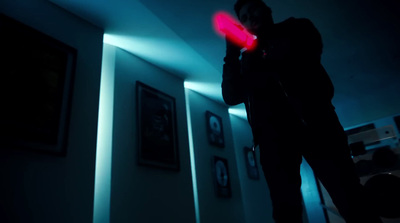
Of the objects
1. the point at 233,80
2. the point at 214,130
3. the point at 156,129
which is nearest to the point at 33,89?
the point at 156,129

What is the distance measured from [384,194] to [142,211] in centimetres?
201

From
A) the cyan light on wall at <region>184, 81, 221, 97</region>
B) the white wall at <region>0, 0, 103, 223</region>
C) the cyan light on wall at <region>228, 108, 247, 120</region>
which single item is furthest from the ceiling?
the cyan light on wall at <region>228, 108, 247, 120</region>

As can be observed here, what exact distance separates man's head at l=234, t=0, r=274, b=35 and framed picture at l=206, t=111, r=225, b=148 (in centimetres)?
235

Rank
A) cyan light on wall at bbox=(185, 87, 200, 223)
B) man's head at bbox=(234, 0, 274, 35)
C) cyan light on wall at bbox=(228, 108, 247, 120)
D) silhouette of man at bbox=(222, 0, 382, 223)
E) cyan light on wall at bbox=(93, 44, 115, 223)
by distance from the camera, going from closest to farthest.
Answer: silhouette of man at bbox=(222, 0, 382, 223) → man's head at bbox=(234, 0, 274, 35) → cyan light on wall at bbox=(93, 44, 115, 223) → cyan light on wall at bbox=(185, 87, 200, 223) → cyan light on wall at bbox=(228, 108, 247, 120)

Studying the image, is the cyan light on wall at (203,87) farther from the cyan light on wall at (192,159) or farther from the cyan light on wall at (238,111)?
the cyan light on wall at (238,111)

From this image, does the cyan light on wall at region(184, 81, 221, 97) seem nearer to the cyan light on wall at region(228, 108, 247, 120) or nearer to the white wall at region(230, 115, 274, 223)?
the cyan light on wall at region(228, 108, 247, 120)

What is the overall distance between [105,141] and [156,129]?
1.76 ft

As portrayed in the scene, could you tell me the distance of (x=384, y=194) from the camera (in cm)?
220

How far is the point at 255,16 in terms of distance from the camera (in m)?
1.15

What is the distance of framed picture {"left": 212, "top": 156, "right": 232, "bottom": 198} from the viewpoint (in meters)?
3.20

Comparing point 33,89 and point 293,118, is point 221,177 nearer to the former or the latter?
point 33,89

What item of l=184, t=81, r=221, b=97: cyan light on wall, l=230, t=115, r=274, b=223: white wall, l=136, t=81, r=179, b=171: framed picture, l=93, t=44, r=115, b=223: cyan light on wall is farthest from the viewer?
l=230, t=115, r=274, b=223: white wall

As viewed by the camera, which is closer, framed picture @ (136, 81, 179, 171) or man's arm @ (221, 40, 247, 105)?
man's arm @ (221, 40, 247, 105)

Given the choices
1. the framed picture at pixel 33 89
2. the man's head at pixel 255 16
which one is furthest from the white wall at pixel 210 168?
the man's head at pixel 255 16
